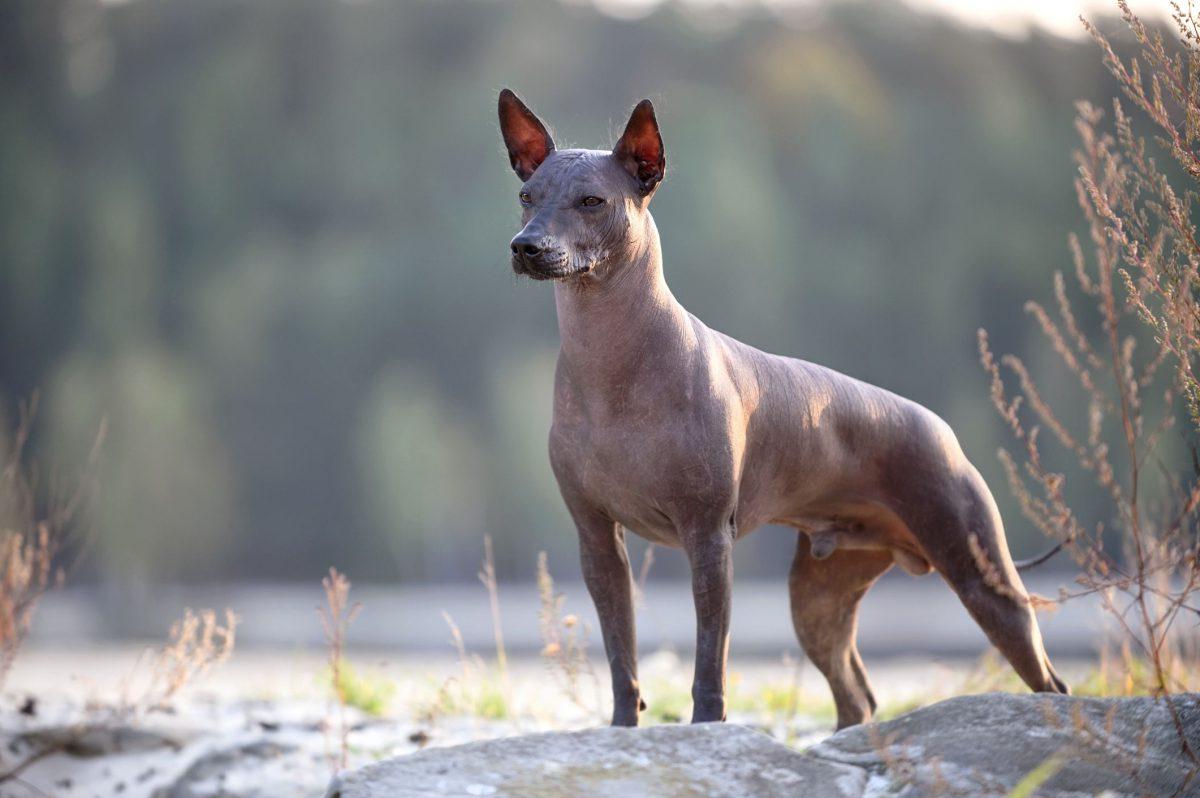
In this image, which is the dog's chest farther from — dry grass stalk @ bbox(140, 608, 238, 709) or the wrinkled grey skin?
dry grass stalk @ bbox(140, 608, 238, 709)

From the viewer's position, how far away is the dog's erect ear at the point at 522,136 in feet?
12.1

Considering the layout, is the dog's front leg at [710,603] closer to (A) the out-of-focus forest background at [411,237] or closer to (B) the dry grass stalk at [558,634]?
(B) the dry grass stalk at [558,634]

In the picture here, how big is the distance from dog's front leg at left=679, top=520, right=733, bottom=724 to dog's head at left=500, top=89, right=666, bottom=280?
0.77 m

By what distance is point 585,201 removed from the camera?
134 inches

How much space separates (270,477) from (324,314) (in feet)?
10.8

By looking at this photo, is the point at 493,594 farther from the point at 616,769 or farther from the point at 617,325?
the point at 616,769

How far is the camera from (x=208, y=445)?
2180 cm

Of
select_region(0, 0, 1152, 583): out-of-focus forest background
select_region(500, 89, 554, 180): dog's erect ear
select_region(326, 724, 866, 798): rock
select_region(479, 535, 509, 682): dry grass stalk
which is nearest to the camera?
select_region(326, 724, 866, 798): rock

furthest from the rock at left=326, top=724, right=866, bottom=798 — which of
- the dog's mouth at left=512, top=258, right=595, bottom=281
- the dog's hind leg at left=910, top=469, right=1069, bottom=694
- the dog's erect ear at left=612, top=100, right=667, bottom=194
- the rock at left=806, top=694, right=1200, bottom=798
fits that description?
the dog's erect ear at left=612, top=100, right=667, bottom=194

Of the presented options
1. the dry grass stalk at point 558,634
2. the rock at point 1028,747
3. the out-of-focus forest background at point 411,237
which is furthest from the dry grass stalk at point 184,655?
the out-of-focus forest background at point 411,237

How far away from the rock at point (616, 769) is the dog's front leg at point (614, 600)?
2.04ft

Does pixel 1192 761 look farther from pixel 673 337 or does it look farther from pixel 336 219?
pixel 336 219

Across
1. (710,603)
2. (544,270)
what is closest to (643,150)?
(544,270)

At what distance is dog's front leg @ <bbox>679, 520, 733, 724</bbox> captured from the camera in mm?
3496
